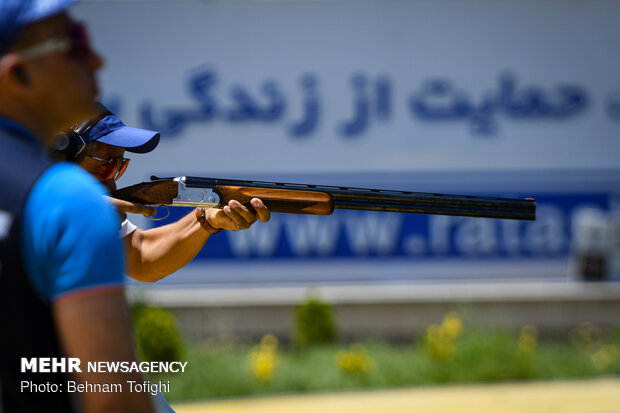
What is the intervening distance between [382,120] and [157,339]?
5.24 meters

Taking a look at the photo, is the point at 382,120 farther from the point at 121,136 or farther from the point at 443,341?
the point at 121,136

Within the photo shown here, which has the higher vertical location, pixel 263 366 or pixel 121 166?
pixel 121 166

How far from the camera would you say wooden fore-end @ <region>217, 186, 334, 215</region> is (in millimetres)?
2668

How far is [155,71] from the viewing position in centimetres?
1134

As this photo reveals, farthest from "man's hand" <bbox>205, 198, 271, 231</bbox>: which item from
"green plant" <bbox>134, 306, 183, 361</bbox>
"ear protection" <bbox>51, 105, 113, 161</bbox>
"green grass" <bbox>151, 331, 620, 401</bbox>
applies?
"green plant" <bbox>134, 306, 183, 361</bbox>

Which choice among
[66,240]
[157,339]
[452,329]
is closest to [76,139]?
[66,240]

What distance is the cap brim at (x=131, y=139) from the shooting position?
7.95 feet

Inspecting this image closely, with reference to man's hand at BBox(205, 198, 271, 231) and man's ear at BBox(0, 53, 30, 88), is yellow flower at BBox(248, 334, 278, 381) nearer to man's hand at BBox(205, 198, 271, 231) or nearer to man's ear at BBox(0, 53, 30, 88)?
man's hand at BBox(205, 198, 271, 231)

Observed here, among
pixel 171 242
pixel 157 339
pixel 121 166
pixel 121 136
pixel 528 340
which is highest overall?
pixel 121 136

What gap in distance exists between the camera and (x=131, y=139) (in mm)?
2438

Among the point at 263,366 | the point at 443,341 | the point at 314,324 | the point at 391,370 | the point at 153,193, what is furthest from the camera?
the point at 314,324

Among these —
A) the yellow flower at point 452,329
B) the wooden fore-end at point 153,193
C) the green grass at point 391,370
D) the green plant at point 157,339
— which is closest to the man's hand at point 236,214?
the wooden fore-end at point 153,193

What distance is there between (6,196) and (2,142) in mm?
111

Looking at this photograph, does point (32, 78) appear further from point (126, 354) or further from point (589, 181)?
point (589, 181)
